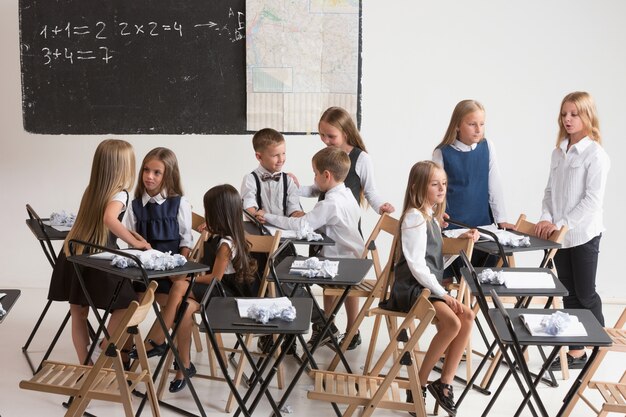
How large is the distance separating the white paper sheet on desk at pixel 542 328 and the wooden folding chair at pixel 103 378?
1.42 meters

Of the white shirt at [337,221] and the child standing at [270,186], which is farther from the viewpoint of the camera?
the child standing at [270,186]

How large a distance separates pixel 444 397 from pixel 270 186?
1.70 metres

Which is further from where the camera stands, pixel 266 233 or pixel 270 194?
pixel 270 194

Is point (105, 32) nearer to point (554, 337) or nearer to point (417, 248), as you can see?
point (417, 248)

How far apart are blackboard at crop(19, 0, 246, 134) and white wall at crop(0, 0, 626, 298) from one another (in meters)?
0.14

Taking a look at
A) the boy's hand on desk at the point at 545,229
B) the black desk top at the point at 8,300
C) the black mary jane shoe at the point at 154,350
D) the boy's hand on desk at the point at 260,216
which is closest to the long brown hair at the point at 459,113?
the boy's hand on desk at the point at 545,229

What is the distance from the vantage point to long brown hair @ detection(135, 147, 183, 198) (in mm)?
4551

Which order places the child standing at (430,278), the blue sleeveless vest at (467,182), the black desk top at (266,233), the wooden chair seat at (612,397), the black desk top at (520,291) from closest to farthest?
1. the wooden chair seat at (612,397)
2. the black desk top at (520,291)
3. the child standing at (430,278)
4. the black desk top at (266,233)
5. the blue sleeveless vest at (467,182)

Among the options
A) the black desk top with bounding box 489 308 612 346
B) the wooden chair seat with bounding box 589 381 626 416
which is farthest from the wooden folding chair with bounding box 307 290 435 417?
the wooden chair seat with bounding box 589 381 626 416

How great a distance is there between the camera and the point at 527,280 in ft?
12.6

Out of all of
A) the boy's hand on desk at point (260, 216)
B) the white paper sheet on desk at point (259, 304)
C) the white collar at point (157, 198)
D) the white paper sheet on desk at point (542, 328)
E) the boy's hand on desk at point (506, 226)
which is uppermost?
the white collar at point (157, 198)

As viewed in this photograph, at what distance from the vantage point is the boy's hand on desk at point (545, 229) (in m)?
4.62

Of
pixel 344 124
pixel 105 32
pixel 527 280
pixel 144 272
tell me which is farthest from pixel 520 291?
pixel 105 32

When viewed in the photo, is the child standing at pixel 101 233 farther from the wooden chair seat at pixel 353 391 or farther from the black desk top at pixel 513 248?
the black desk top at pixel 513 248
